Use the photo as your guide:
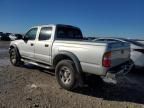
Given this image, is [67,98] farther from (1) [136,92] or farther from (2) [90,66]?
(1) [136,92]

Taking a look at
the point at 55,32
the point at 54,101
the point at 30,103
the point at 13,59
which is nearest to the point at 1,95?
the point at 30,103

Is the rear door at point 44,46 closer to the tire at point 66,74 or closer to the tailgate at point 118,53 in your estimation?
the tire at point 66,74

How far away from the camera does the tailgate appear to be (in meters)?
5.61

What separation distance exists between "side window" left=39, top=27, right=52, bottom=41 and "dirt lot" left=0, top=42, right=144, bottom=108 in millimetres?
1495

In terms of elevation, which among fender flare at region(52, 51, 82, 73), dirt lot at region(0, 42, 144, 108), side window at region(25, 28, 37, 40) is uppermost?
side window at region(25, 28, 37, 40)

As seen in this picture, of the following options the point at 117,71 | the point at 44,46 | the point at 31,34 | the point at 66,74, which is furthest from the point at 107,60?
the point at 31,34

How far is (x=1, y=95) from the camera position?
587 centimetres

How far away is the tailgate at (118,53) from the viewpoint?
561 cm

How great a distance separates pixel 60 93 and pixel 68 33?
2726 millimetres

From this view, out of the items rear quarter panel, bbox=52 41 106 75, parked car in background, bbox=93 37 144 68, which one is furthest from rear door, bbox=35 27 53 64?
parked car in background, bbox=93 37 144 68

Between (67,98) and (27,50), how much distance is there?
3749 mm

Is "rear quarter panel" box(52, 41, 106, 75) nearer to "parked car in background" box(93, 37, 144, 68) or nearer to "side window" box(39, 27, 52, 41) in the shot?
"side window" box(39, 27, 52, 41)

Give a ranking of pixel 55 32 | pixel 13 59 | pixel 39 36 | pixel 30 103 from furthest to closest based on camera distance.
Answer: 1. pixel 13 59
2. pixel 39 36
3. pixel 55 32
4. pixel 30 103

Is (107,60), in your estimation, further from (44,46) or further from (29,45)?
(29,45)
